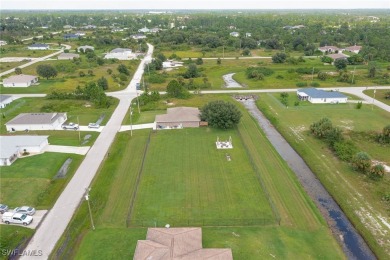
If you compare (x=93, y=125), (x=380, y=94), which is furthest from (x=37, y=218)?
(x=380, y=94)

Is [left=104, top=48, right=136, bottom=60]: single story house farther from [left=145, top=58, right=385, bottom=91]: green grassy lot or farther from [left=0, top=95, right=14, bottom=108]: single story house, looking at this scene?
[left=0, top=95, right=14, bottom=108]: single story house

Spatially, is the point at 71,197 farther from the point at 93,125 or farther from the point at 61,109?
the point at 61,109

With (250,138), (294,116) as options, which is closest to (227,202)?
(250,138)

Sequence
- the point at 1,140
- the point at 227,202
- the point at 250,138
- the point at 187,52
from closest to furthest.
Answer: the point at 227,202, the point at 1,140, the point at 250,138, the point at 187,52

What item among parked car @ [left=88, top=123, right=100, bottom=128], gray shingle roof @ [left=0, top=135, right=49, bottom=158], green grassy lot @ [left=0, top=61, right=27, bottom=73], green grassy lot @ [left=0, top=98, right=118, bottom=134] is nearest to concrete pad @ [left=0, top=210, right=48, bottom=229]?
gray shingle roof @ [left=0, top=135, right=49, bottom=158]

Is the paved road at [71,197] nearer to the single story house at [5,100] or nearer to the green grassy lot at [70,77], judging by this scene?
the single story house at [5,100]

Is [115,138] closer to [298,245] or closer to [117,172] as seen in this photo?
[117,172]
